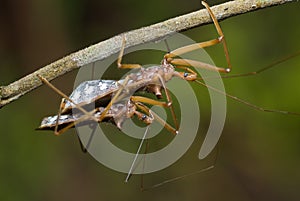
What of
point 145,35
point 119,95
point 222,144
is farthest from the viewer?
point 222,144

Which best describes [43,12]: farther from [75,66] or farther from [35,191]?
[75,66]

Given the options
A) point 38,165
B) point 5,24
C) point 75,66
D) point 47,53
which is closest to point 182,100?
point 75,66

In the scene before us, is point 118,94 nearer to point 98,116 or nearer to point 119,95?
point 119,95

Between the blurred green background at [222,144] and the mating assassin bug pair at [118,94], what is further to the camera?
the blurred green background at [222,144]

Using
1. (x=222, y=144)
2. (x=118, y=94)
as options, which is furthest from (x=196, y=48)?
(x=222, y=144)

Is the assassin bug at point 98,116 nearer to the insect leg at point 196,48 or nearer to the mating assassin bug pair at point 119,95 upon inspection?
the mating assassin bug pair at point 119,95

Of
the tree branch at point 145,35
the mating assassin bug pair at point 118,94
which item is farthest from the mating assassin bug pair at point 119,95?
the tree branch at point 145,35
